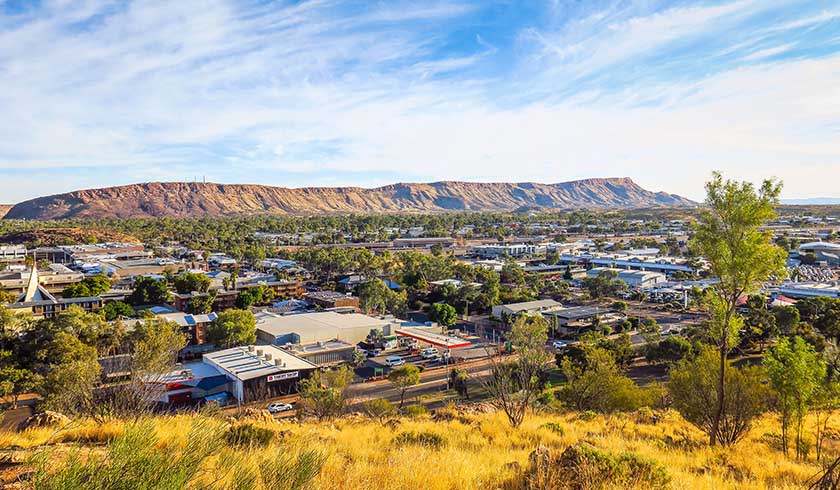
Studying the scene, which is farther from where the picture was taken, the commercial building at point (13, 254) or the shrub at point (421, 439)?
the commercial building at point (13, 254)

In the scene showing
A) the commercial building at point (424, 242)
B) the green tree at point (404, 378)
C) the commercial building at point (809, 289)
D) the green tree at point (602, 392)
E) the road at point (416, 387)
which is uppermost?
the commercial building at point (424, 242)

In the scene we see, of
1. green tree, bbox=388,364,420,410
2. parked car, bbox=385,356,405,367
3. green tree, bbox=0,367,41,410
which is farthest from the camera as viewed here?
parked car, bbox=385,356,405,367

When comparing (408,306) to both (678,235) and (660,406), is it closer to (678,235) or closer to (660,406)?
(660,406)

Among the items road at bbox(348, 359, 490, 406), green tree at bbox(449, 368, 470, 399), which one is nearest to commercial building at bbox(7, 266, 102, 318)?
road at bbox(348, 359, 490, 406)

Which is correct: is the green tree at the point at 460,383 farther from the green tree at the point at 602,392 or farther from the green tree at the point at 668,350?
the green tree at the point at 668,350

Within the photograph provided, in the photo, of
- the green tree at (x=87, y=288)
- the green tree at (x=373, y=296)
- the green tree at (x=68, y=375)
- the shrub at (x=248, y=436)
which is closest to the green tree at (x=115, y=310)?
the green tree at (x=87, y=288)

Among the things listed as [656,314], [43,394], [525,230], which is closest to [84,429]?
[43,394]

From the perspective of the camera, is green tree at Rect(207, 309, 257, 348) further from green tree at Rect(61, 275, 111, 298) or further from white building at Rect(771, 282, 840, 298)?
white building at Rect(771, 282, 840, 298)
